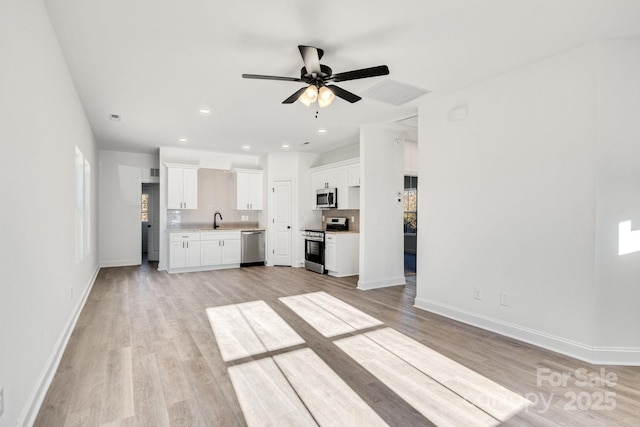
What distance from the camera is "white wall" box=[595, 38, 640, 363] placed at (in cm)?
264

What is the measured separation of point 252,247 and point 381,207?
352cm

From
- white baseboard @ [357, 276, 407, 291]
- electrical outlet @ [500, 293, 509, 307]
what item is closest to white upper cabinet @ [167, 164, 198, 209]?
white baseboard @ [357, 276, 407, 291]

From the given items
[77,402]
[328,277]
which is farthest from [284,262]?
[77,402]

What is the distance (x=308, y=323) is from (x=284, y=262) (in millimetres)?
3968

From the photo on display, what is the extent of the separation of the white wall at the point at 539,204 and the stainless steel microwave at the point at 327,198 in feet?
9.41

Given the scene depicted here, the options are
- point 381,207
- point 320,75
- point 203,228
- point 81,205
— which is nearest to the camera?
point 320,75

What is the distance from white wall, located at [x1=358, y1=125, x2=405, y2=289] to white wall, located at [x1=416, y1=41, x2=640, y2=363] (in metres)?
1.32

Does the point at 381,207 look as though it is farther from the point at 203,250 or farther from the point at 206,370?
the point at 203,250

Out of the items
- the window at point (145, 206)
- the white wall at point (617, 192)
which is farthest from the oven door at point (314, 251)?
the window at point (145, 206)

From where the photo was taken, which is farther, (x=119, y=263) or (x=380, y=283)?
(x=119, y=263)

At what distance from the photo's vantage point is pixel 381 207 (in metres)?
5.28

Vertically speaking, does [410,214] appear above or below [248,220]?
above

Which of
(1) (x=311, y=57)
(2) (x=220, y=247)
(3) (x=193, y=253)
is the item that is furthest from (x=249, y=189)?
(1) (x=311, y=57)

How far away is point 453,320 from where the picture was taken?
12.2ft
